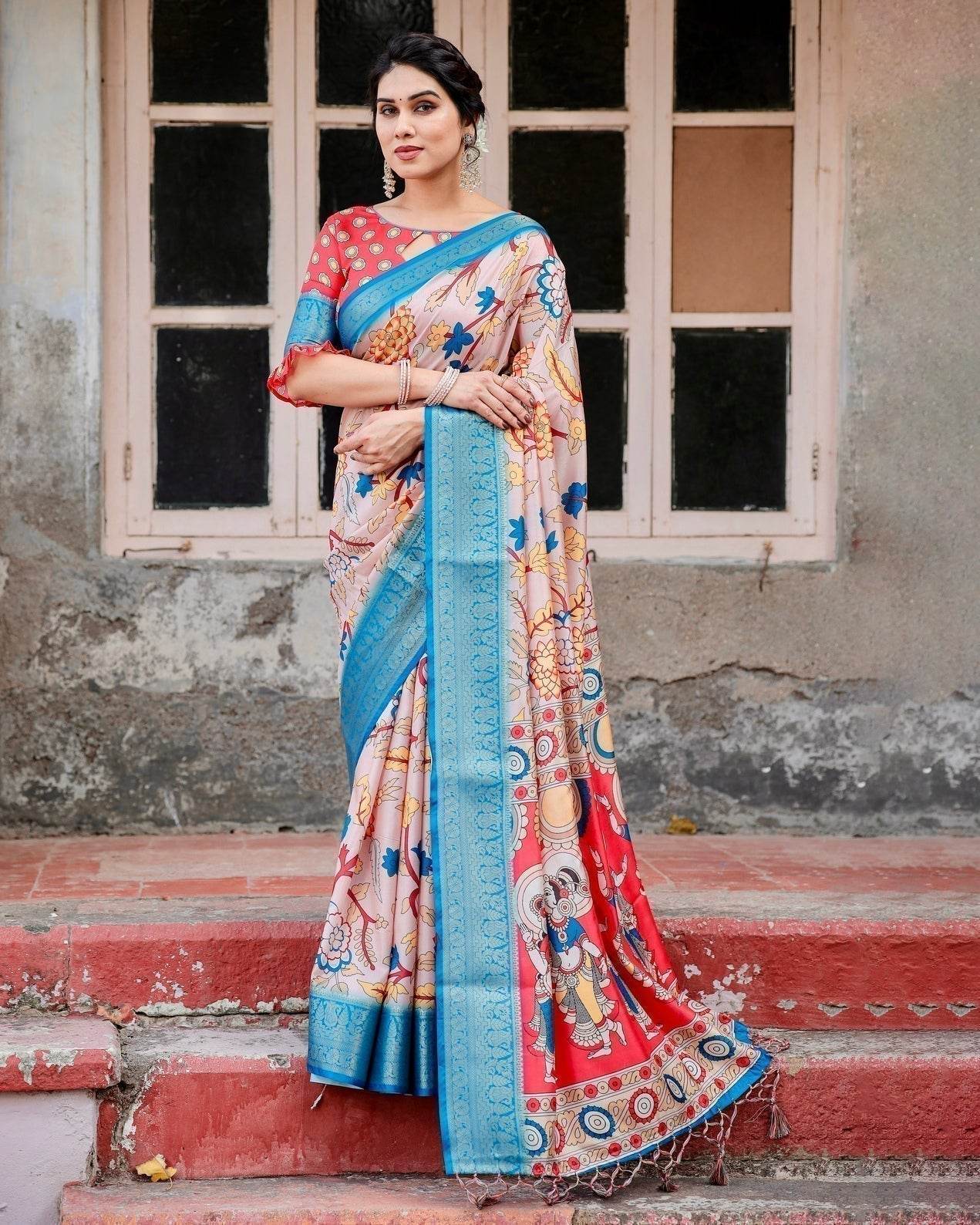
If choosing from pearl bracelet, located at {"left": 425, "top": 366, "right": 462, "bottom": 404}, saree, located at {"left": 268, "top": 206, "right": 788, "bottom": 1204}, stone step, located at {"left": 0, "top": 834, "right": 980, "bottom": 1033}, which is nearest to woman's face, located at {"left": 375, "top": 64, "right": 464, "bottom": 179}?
saree, located at {"left": 268, "top": 206, "right": 788, "bottom": 1204}

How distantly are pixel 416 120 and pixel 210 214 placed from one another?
1.81 m

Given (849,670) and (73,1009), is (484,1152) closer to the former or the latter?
(73,1009)

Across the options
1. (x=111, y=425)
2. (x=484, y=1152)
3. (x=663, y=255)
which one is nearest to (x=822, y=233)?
(x=663, y=255)

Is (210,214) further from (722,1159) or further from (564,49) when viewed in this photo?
(722,1159)

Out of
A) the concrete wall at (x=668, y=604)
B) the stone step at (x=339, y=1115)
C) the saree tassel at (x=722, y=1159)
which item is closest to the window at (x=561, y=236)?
the concrete wall at (x=668, y=604)

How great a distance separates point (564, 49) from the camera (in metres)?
4.45

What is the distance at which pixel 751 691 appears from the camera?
4473mm

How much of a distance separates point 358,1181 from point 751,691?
2220 mm

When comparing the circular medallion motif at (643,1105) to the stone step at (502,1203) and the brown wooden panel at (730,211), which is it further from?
the brown wooden panel at (730,211)

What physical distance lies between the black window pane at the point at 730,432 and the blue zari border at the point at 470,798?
1928 millimetres

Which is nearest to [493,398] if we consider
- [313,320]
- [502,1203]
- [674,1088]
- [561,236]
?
[313,320]

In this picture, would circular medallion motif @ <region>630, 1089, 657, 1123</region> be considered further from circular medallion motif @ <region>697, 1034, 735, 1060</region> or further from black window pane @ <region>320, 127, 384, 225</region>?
black window pane @ <region>320, 127, 384, 225</region>

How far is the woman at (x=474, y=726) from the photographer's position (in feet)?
8.49

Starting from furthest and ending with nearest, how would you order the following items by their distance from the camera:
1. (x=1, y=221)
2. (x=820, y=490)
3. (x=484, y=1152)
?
(x=820, y=490), (x=1, y=221), (x=484, y=1152)
